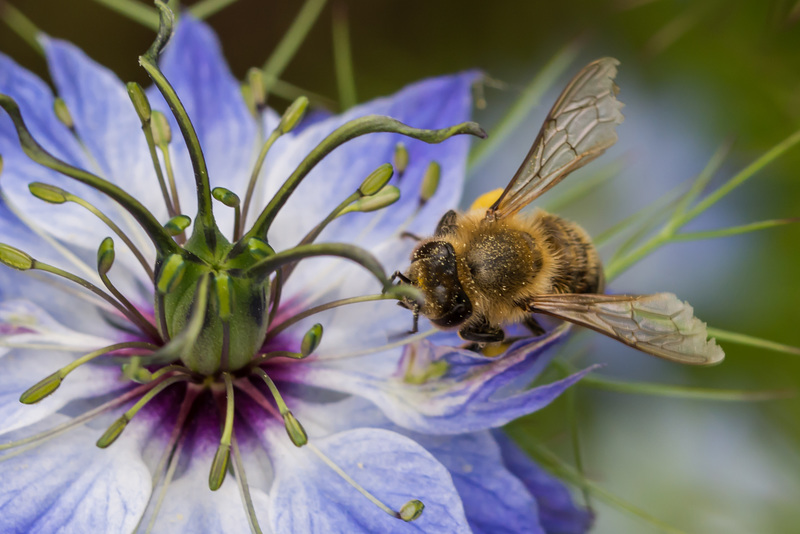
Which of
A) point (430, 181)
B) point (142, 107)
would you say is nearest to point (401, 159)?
point (430, 181)

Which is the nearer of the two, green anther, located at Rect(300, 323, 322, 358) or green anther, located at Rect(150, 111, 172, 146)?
green anther, located at Rect(300, 323, 322, 358)

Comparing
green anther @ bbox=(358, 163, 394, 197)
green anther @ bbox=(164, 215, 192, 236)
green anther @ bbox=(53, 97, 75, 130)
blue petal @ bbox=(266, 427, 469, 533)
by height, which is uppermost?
green anther @ bbox=(53, 97, 75, 130)

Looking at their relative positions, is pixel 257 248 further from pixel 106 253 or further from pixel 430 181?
pixel 430 181

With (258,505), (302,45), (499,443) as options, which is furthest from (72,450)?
(302,45)

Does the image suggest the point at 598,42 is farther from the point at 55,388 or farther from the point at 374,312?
the point at 55,388

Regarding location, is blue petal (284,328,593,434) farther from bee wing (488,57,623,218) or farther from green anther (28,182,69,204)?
green anther (28,182,69,204)

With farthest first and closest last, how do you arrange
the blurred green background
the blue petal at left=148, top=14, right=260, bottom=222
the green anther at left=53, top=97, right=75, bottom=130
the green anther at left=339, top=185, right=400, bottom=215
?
1. the blurred green background
2. the blue petal at left=148, top=14, right=260, bottom=222
3. the green anther at left=53, top=97, right=75, bottom=130
4. the green anther at left=339, top=185, right=400, bottom=215

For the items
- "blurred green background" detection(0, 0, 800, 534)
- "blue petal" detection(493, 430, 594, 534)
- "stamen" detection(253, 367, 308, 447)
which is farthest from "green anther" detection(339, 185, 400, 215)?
"blurred green background" detection(0, 0, 800, 534)

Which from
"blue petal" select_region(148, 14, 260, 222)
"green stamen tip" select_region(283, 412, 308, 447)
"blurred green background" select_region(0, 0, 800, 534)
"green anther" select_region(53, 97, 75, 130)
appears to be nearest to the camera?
"green stamen tip" select_region(283, 412, 308, 447)
